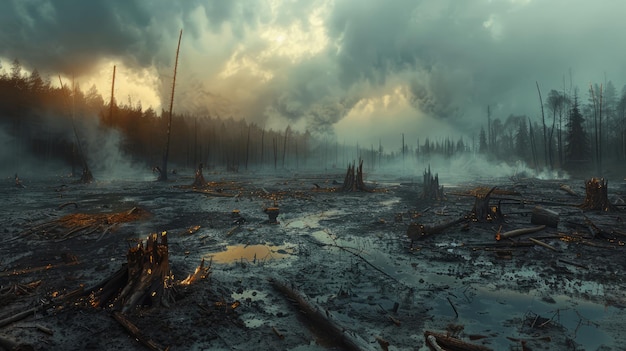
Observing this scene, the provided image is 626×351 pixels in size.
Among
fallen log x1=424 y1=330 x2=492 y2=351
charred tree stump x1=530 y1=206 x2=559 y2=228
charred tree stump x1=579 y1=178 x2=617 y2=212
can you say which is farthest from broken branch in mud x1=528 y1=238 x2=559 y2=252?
charred tree stump x1=579 y1=178 x2=617 y2=212

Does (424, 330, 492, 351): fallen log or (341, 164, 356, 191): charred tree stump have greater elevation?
(341, 164, 356, 191): charred tree stump

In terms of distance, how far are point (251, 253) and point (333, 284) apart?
3.59 m

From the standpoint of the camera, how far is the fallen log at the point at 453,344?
4.59 m

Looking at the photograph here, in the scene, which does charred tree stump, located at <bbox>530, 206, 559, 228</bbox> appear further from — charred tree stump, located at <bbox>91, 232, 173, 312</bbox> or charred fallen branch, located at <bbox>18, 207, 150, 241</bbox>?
charred fallen branch, located at <bbox>18, 207, 150, 241</bbox>

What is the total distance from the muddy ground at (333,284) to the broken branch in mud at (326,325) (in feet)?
0.14

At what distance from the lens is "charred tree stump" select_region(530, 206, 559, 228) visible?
13.0 meters

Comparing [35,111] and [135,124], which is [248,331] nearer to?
[35,111]

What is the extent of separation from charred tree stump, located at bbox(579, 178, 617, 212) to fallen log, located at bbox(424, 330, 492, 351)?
694 inches

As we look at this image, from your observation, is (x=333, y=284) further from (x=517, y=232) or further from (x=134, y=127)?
(x=134, y=127)

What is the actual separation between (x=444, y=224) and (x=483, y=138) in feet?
347

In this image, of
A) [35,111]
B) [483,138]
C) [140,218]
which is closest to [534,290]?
[140,218]

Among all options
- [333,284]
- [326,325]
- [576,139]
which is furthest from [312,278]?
[576,139]

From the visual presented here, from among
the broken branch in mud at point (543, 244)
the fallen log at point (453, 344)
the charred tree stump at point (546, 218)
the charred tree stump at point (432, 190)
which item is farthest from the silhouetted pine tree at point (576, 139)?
the fallen log at point (453, 344)

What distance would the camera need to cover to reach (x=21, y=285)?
6.77 meters
